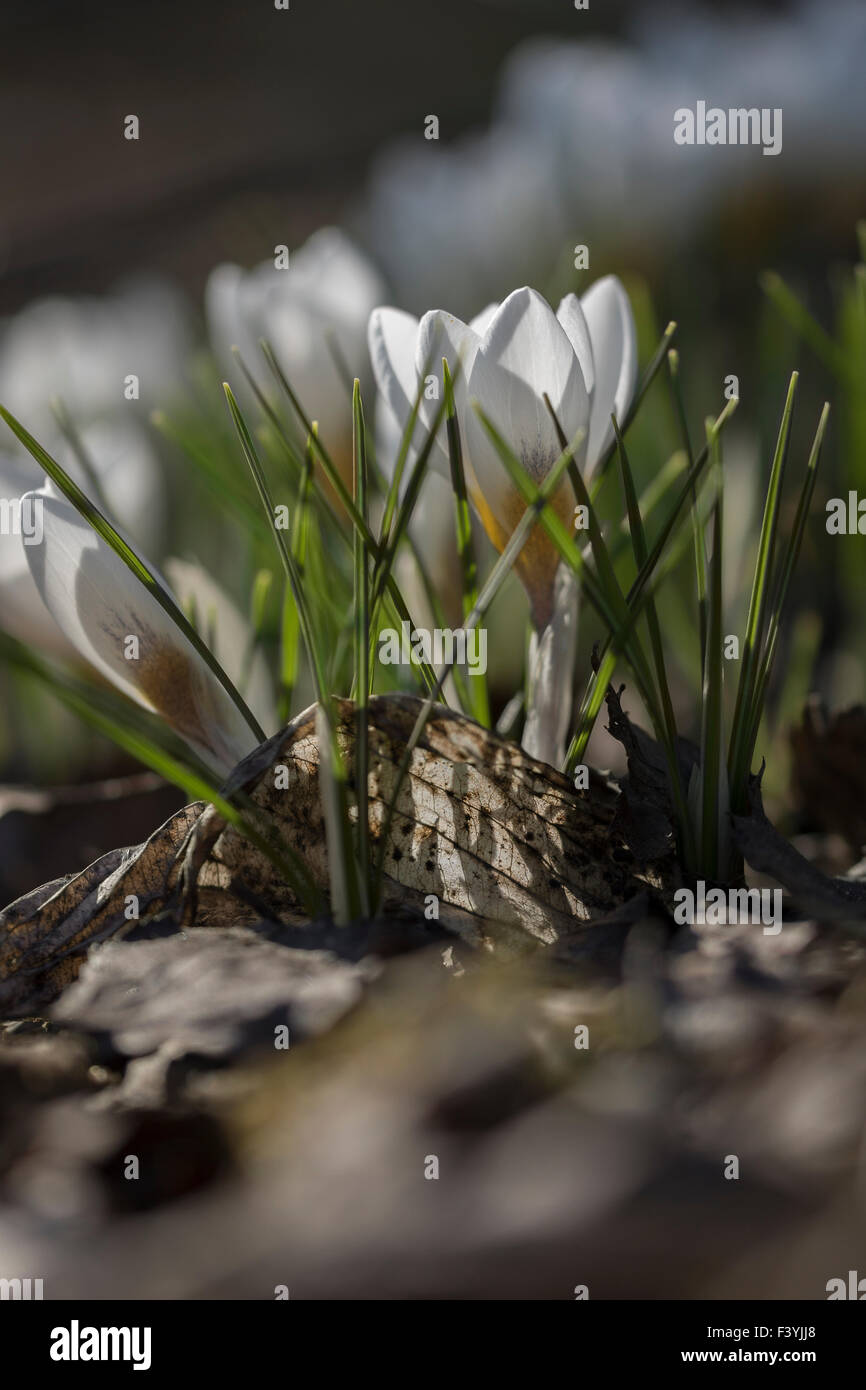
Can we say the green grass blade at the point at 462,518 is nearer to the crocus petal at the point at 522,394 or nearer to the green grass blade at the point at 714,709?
the crocus petal at the point at 522,394

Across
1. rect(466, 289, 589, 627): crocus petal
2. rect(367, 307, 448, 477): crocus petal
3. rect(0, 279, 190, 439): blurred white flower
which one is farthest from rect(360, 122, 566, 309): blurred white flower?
rect(466, 289, 589, 627): crocus petal

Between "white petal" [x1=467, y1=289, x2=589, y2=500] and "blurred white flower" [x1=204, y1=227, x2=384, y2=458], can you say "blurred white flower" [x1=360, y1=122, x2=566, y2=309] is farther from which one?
"white petal" [x1=467, y1=289, x2=589, y2=500]

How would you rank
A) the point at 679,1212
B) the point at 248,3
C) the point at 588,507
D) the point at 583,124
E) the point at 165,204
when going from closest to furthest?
the point at 679,1212 → the point at 588,507 → the point at 583,124 → the point at 165,204 → the point at 248,3

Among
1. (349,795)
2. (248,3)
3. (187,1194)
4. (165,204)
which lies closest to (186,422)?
(349,795)

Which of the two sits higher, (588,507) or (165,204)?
(165,204)

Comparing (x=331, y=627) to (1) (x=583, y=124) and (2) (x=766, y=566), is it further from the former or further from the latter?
(1) (x=583, y=124)
